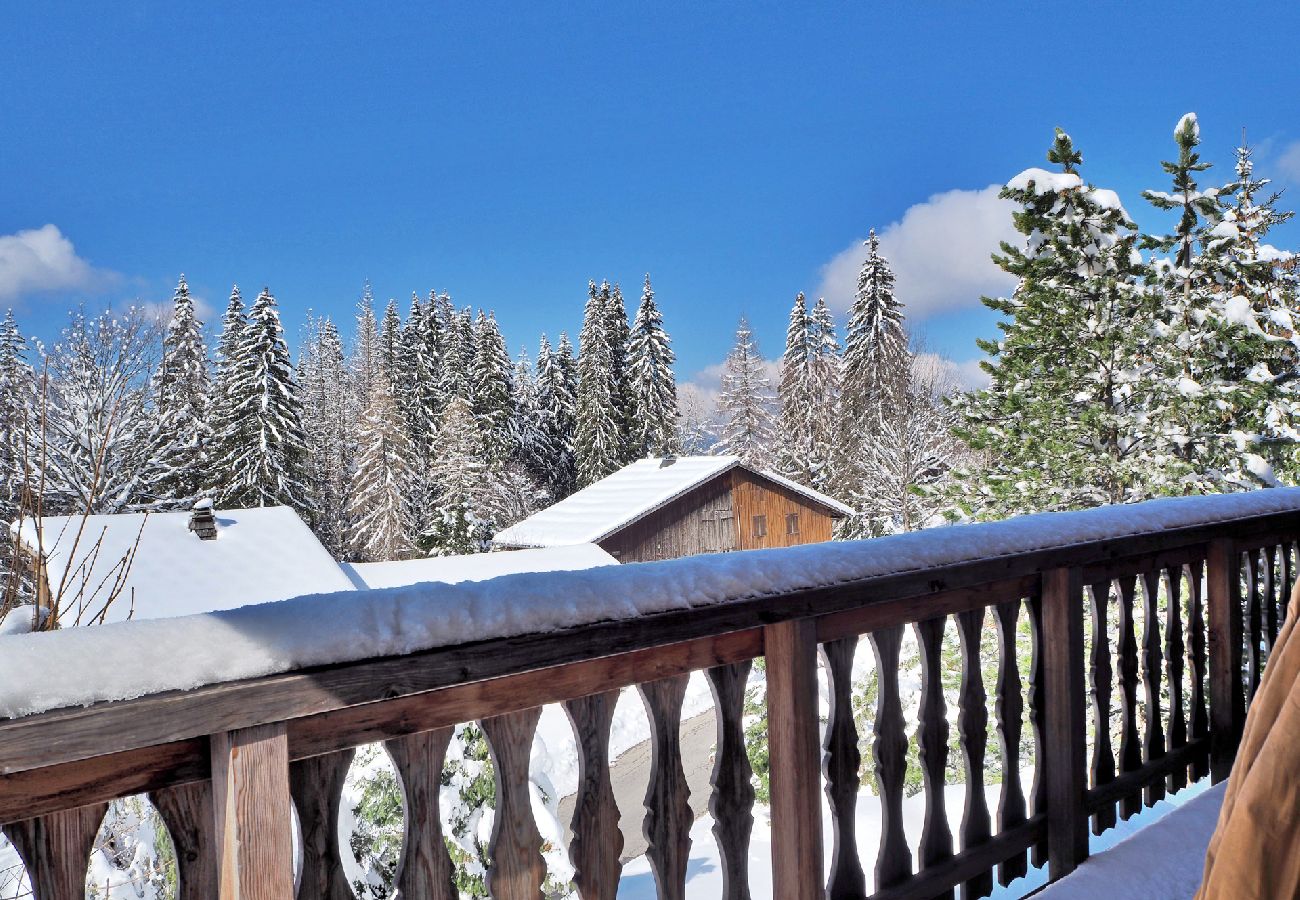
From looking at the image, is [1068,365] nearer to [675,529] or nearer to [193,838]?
[193,838]

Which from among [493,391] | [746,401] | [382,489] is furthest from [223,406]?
[746,401]

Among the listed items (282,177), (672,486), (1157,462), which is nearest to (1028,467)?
(1157,462)

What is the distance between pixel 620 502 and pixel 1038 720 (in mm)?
20251

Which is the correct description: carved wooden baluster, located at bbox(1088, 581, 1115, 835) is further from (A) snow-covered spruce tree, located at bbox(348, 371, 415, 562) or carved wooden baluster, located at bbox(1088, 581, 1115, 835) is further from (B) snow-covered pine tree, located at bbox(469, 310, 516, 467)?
(B) snow-covered pine tree, located at bbox(469, 310, 516, 467)

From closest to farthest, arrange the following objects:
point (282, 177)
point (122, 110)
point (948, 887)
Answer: point (948, 887) < point (122, 110) < point (282, 177)

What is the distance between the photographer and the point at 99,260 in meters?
30.4

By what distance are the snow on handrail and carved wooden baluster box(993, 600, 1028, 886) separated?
41cm

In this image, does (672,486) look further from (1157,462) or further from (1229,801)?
(1229,801)

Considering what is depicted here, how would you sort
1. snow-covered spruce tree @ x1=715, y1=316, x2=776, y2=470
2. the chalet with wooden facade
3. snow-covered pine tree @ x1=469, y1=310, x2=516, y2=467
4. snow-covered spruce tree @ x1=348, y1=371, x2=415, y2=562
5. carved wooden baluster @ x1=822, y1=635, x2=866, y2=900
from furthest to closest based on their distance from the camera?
snow-covered spruce tree @ x1=715, y1=316, x2=776, y2=470 < snow-covered pine tree @ x1=469, y1=310, x2=516, y2=467 < snow-covered spruce tree @ x1=348, y1=371, x2=415, y2=562 < the chalet with wooden facade < carved wooden baluster @ x1=822, y1=635, x2=866, y2=900

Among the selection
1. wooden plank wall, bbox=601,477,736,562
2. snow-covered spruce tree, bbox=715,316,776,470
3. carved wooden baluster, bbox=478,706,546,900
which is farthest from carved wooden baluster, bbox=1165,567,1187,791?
snow-covered spruce tree, bbox=715,316,776,470

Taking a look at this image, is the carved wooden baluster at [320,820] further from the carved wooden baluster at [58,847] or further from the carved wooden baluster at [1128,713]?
the carved wooden baluster at [1128,713]

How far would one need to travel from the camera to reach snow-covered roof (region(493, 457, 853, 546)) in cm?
2069

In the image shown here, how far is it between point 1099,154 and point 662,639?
1231cm

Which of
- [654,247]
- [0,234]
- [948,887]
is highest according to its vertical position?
[654,247]
